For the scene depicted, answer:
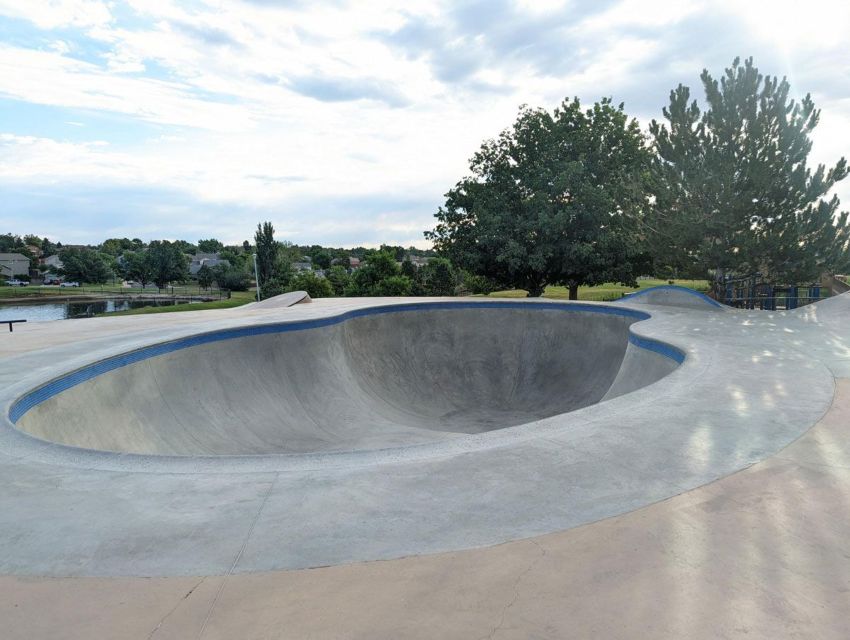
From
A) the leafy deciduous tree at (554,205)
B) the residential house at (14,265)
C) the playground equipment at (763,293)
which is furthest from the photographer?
the residential house at (14,265)

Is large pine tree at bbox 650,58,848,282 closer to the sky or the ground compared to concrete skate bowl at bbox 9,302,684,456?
closer to the sky

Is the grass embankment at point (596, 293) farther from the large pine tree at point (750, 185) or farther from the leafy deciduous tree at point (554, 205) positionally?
the large pine tree at point (750, 185)

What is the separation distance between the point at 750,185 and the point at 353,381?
18.6 m

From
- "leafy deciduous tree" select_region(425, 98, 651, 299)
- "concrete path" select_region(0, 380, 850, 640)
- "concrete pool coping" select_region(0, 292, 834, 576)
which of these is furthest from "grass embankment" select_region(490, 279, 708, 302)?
"concrete path" select_region(0, 380, 850, 640)

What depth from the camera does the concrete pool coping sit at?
3088 mm

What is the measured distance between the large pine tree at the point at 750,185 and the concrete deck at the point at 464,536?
19.0m

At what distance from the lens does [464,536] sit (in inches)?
125

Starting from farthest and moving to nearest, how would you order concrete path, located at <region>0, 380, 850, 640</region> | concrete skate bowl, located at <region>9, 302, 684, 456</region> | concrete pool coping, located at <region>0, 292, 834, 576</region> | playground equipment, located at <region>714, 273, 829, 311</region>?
playground equipment, located at <region>714, 273, 829, 311</region> < concrete skate bowl, located at <region>9, 302, 684, 456</region> < concrete pool coping, located at <region>0, 292, 834, 576</region> < concrete path, located at <region>0, 380, 850, 640</region>

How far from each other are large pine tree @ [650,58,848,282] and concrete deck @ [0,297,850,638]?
1897cm

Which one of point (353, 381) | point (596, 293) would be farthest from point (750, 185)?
point (596, 293)

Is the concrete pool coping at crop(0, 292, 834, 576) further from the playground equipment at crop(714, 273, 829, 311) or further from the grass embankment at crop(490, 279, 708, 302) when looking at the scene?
the grass embankment at crop(490, 279, 708, 302)

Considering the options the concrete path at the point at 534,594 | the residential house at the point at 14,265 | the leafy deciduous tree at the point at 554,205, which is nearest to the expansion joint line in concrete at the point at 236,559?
the concrete path at the point at 534,594

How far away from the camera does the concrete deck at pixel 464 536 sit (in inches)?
97.7

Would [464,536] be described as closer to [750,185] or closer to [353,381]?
[353,381]
